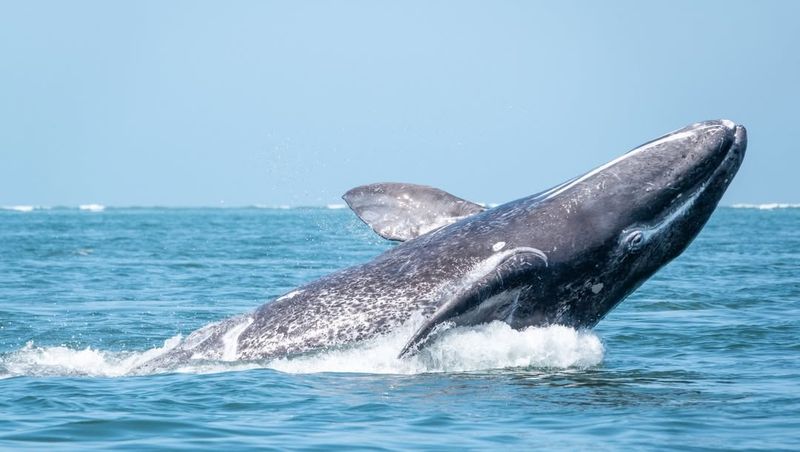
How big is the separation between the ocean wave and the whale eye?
43.7 inches

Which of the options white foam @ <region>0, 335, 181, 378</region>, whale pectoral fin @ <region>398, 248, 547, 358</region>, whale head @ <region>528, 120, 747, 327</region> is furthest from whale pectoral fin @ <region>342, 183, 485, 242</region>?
white foam @ <region>0, 335, 181, 378</region>

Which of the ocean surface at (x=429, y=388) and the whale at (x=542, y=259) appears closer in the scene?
the ocean surface at (x=429, y=388)

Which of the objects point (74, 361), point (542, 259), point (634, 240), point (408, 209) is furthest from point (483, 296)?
point (74, 361)

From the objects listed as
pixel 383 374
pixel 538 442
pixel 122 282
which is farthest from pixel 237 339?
pixel 122 282

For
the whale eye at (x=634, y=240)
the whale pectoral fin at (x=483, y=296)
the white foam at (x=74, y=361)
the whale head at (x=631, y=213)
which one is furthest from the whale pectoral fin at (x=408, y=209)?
the white foam at (x=74, y=361)

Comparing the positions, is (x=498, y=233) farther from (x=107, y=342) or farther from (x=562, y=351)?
(x=107, y=342)

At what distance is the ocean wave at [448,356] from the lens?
1289 centimetres

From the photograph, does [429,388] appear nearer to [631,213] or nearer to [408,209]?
[631,213]

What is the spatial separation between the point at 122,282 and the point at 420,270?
49.1ft

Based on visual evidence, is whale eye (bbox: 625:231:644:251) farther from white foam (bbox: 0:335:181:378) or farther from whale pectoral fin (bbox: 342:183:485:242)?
white foam (bbox: 0:335:181:378)

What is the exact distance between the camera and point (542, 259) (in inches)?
503

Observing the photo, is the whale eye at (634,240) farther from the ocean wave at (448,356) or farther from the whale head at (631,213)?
the ocean wave at (448,356)

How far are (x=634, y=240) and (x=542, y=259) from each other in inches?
41.9

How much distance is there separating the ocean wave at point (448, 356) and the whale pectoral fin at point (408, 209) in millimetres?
1691
